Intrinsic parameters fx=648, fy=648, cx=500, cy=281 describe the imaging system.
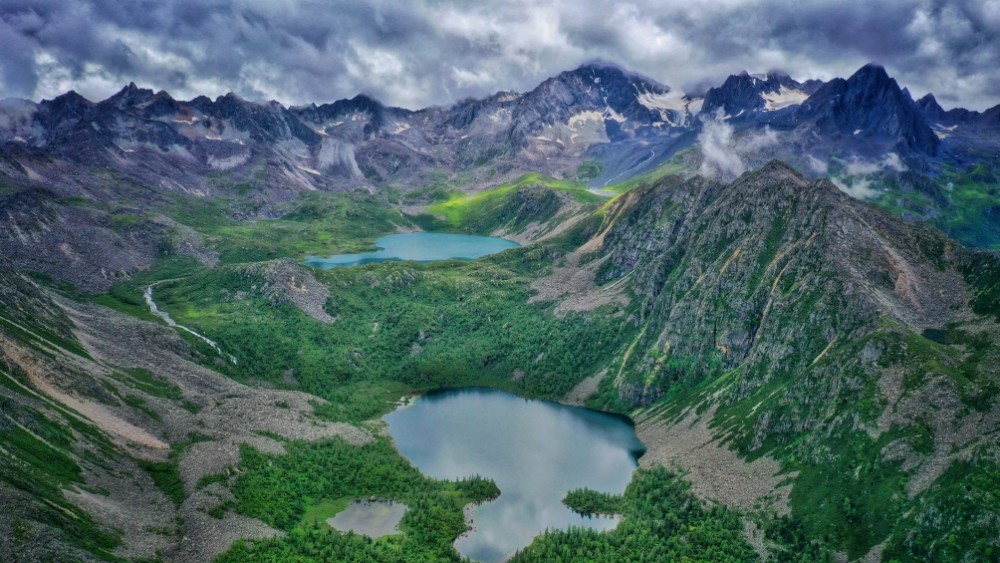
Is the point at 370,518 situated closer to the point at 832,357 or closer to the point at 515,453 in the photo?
the point at 515,453

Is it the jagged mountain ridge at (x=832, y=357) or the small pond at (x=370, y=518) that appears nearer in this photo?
the jagged mountain ridge at (x=832, y=357)

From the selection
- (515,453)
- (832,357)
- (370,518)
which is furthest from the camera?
(515,453)

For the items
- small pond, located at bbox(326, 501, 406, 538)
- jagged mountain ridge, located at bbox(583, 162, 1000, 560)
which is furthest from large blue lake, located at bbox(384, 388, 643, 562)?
jagged mountain ridge, located at bbox(583, 162, 1000, 560)

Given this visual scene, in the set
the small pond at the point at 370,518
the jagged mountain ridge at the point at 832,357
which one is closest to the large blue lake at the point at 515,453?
the small pond at the point at 370,518

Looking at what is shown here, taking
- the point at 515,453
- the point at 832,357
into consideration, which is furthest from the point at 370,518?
the point at 832,357

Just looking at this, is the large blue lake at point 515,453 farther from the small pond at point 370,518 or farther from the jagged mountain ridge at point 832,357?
the jagged mountain ridge at point 832,357
